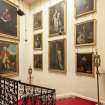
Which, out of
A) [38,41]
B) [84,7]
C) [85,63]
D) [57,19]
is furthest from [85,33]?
[38,41]

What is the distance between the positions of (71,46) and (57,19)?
1.84 meters

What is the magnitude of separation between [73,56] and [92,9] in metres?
2.36

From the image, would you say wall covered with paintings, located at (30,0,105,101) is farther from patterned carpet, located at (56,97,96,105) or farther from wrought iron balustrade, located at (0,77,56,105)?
wrought iron balustrade, located at (0,77,56,105)

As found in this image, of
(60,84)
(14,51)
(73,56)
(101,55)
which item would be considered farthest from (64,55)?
(14,51)

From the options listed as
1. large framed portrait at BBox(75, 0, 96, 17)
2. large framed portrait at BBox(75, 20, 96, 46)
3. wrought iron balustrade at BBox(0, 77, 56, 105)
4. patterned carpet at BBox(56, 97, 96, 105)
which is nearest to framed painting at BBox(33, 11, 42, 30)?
large framed portrait at BBox(75, 0, 96, 17)

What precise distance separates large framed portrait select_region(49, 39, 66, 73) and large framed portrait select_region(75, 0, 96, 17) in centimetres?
164

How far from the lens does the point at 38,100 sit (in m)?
6.34

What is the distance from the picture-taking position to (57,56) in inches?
380

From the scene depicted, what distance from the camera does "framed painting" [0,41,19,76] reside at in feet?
29.9

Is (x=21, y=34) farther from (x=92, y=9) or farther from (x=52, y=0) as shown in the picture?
(x=92, y=9)

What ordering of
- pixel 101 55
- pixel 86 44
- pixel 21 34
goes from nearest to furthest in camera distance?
pixel 101 55, pixel 86 44, pixel 21 34

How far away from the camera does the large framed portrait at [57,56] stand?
922cm

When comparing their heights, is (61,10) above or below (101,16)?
above

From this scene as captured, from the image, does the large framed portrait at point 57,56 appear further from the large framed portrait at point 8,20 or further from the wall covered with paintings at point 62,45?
the large framed portrait at point 8,20
